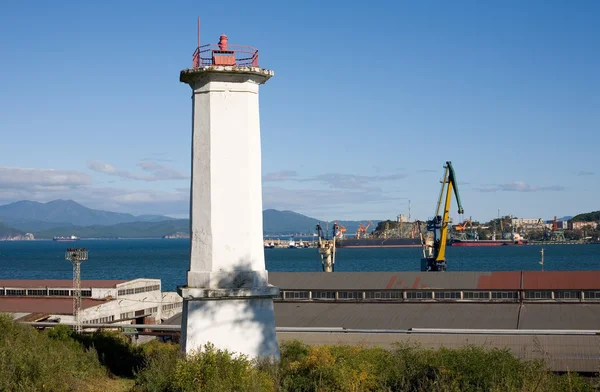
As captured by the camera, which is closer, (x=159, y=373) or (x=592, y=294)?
(x=159, y=373)

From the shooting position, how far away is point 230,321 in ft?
43.2

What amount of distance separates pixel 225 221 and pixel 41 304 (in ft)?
101

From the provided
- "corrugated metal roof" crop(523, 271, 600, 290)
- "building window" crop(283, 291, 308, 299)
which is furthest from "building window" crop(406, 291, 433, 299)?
Answer: "building window" crop(283, 291, 308, 299)

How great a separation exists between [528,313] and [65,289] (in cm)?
2500

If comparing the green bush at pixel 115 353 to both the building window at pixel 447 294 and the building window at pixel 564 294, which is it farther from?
the building window at pixel 564 294

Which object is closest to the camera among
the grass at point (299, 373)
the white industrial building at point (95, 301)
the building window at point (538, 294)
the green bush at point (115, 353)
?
the grass at point (299, 373)

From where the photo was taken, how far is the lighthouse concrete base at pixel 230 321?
1303cm

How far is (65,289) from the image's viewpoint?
44.3 m

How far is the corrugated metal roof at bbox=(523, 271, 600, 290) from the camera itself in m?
33.9

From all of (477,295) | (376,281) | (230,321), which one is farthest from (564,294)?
(230,321)

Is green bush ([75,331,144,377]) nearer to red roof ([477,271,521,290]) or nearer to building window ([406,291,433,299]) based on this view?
building window ([406,291,433,299])

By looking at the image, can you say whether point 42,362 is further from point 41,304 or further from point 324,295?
point 41,304

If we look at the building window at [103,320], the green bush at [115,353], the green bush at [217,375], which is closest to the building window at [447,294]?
the building window at [103,320]

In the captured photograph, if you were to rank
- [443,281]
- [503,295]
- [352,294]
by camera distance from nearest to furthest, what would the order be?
[503,295] < [352,294] < [443,281]
